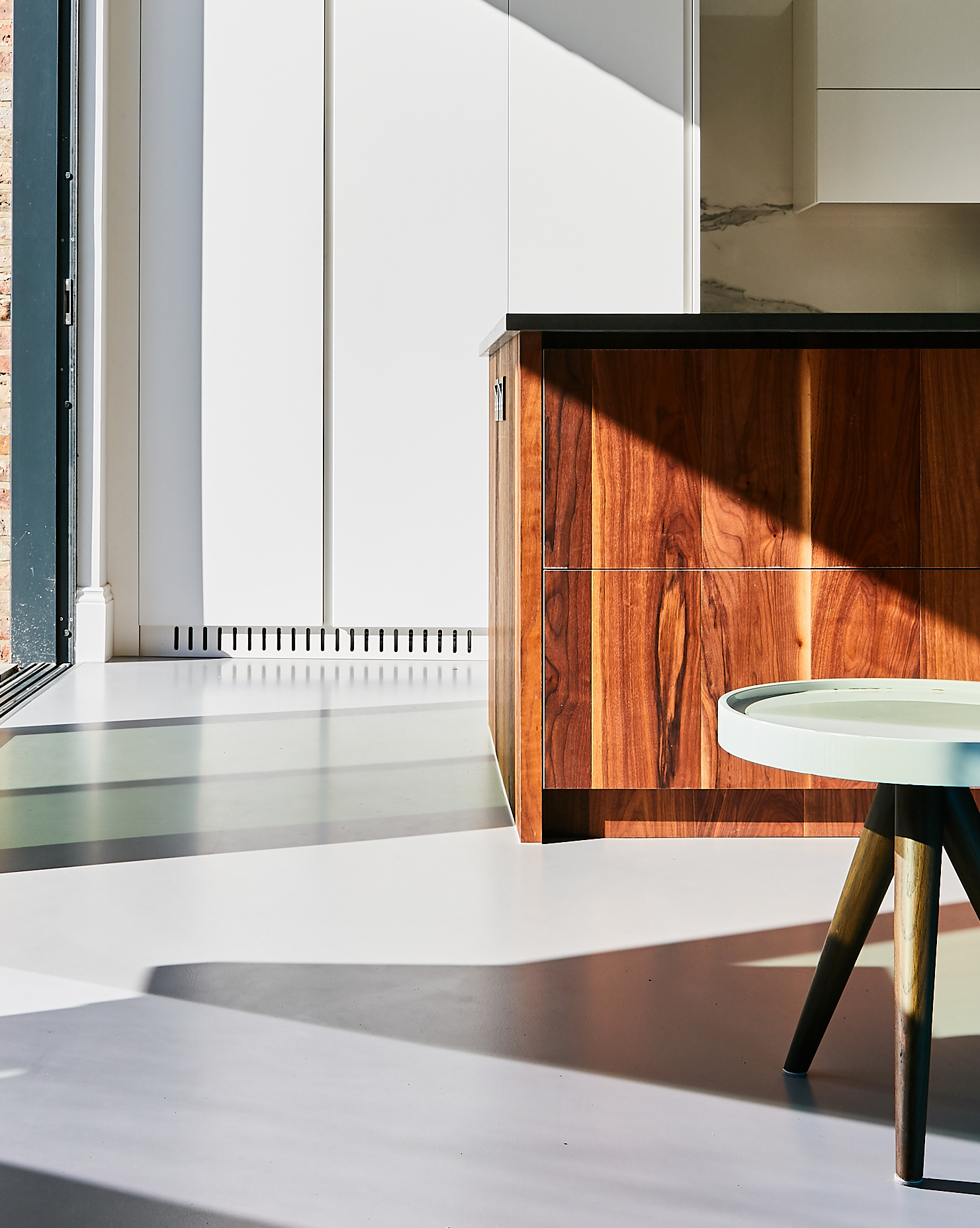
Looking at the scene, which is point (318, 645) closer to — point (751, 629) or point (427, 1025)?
point (751, 629)

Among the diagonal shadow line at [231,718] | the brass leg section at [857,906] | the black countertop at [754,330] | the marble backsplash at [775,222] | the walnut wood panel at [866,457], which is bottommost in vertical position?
the diagonal shadow line at [231,718]

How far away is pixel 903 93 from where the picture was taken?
4.36 m

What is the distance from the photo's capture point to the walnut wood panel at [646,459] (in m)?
2.10

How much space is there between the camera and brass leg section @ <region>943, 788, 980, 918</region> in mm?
1126

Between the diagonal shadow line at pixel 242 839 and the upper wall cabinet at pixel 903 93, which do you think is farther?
the upper wall cabinet at pixel 903 93

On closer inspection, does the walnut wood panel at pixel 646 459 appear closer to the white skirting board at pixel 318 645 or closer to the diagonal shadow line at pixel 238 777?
the diagonal shadow line at pixel 238 777

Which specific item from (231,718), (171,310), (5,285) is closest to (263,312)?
(171,310)

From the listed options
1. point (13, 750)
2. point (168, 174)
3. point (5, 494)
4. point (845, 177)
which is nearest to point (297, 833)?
point (13, 750)

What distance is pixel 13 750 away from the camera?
2.84 metres

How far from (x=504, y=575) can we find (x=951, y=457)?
843mm

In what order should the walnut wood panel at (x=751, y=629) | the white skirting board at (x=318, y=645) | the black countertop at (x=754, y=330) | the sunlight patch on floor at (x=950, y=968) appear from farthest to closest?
the white skirting board at (x=318, y=645), the walnut wood panel at (x=751, y=629), the black countertop at (x=754, y=330), the sunlight patch on floor at (x=950, y=968)

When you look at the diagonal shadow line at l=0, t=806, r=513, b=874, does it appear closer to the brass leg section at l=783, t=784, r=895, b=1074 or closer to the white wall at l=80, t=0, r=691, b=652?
the brass leg section at l=783, t=784, r=895, b=1074

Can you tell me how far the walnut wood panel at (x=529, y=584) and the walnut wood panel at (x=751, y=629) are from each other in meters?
0.28

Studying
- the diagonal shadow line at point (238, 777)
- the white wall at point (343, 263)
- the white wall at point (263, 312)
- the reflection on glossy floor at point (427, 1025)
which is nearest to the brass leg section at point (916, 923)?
the reflection on glossy floor at point (427, 1025)
